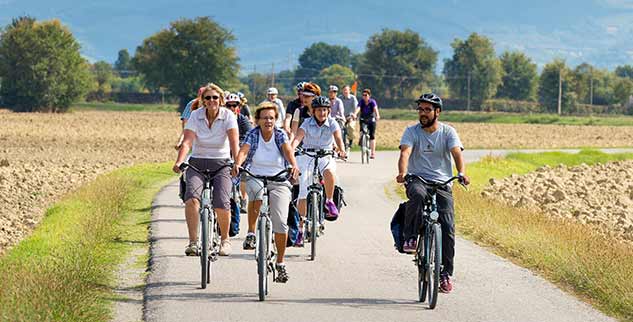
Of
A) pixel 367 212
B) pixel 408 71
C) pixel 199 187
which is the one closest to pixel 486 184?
pixel 367 212

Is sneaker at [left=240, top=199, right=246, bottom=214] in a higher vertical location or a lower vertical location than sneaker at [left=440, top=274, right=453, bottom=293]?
lower

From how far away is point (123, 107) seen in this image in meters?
115

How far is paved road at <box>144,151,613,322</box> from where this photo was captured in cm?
1025

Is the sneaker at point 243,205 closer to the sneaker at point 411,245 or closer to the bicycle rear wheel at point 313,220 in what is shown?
the bicycle rear wheel at point 313,220

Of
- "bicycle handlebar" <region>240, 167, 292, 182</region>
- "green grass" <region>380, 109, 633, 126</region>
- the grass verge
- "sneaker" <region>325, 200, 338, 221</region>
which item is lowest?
"green grass" <region>380, 109, 633, 126</region>

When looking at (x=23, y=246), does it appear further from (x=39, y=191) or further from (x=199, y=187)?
(x=39, y=191)

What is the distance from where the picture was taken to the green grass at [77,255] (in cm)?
973

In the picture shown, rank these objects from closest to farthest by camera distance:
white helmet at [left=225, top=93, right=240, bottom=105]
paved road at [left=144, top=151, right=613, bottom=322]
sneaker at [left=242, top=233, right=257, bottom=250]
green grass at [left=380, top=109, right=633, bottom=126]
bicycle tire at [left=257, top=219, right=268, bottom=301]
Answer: paved road at [left=144, top=151, right=613, bottom=322] < bicycle tire at [left=257, top=219, right=268, bottom=301] < sneaker at [left=242, top=233, right=257, bottom=250] < white helmet at [left=225, top=93, right=240, bottom=105] < green grass at [left=380, top=109, right=633, bottom=126]

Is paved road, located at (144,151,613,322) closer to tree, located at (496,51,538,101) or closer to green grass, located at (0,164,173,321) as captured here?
green grass, located at (0,164,173,321)

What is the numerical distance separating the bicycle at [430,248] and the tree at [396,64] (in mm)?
133696

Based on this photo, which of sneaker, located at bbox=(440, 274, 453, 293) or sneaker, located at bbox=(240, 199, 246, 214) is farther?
sneaker, located at bbox=(240, 199, 246, 214)

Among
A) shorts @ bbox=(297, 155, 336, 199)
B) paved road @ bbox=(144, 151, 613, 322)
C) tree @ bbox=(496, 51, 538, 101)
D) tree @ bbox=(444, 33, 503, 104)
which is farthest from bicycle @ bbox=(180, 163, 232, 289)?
tree @ bbox=(496, 51, 538, 101)

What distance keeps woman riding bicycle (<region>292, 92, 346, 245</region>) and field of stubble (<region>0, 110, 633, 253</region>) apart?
4224 millimetres

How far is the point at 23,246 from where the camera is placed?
598 inches
